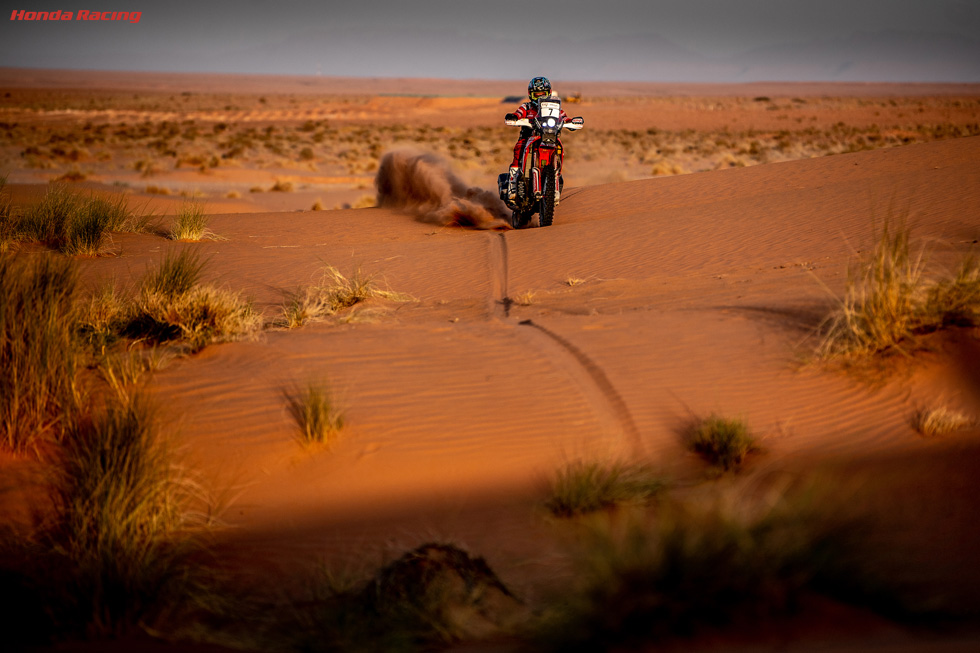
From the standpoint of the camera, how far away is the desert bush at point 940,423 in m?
5.11

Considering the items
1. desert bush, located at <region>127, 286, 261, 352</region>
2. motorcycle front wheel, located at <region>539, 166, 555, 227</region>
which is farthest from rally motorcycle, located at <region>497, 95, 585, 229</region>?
Answer: desert bush, located at <region>127, 286, 261, 352</region>

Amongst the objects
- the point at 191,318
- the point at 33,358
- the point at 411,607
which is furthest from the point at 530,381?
the point at 33,358

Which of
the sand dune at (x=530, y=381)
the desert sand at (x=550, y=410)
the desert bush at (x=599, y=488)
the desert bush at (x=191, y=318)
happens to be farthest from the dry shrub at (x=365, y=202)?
the desert bush at (x=599, y=488)

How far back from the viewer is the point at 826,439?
515 centimetres

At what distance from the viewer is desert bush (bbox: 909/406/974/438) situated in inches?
201

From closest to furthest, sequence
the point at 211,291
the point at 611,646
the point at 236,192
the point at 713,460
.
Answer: the point at 611,646, the point at 713,460, the point at 211,291, the point at 236,192

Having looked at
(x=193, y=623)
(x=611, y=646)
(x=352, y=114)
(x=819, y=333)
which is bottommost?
(x=193, y=623)

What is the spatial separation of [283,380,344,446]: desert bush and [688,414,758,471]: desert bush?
8.06 ft

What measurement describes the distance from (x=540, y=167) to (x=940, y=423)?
8.46 m

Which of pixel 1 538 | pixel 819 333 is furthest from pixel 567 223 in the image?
pixel 1 538

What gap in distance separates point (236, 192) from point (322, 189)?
320 centimetres

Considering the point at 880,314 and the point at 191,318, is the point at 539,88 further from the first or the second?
the point at 880,314

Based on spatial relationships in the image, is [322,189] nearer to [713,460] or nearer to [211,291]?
[211,291]

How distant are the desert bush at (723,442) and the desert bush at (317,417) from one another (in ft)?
8.06
